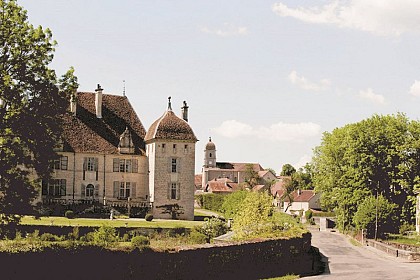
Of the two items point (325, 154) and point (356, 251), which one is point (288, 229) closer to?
point (356, 251)

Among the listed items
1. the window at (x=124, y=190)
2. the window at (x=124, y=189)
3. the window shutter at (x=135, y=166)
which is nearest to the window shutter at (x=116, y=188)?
the window at (x=124, y=189)

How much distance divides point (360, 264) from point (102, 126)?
32.6 metres

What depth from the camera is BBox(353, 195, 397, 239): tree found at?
66.2m

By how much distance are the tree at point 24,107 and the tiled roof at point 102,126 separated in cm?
3665

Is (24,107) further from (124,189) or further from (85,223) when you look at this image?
(124,189)

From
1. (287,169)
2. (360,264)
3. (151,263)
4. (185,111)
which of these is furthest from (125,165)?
(287,169)

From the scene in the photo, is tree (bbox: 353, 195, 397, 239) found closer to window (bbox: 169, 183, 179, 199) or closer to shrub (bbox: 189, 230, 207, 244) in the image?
window (bbox: 169, 183, 179, 199)

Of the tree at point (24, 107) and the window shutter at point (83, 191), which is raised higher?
the tree at point (24, 107)

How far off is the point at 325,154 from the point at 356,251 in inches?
1070

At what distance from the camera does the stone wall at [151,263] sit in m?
20.0

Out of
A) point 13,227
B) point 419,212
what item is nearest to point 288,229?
point 13,227

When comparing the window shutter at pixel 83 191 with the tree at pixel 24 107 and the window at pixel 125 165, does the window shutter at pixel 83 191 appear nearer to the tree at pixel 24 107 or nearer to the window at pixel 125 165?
the window at pixel 125 165

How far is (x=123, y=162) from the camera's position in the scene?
64500 millimetres

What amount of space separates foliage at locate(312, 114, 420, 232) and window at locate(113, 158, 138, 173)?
994 inches
